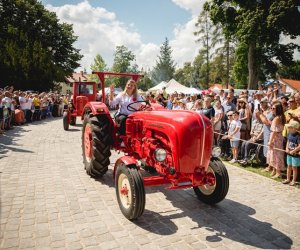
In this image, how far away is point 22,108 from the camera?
15.4m

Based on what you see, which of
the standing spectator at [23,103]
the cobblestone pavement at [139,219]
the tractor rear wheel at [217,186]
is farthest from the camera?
the standing spectator at [23,103]

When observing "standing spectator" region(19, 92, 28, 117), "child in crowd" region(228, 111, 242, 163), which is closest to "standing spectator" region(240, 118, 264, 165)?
"child in crowd" region(228, 111, 242, 163)

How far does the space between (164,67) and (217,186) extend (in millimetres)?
69695

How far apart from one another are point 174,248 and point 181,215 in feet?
3.02

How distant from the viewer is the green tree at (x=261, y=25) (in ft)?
72.1

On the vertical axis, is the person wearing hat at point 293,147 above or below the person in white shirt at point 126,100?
below

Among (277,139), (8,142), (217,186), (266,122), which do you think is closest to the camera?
(217,186)

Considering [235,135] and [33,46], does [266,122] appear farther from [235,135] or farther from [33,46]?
[33,46]

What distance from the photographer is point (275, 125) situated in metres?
6.34

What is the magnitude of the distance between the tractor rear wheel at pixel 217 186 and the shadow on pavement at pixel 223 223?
0.50ft

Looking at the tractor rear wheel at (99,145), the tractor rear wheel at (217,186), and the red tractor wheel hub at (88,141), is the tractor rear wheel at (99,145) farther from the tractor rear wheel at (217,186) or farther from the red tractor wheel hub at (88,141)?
the tractor rear wheel at (217,186)

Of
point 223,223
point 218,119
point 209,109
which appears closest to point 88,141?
point 223,223

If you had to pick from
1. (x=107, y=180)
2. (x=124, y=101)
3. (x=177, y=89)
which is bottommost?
(x=107, y=180)

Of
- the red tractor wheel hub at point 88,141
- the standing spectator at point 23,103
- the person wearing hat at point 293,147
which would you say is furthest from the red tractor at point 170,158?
the standing spectator at point 23,103
